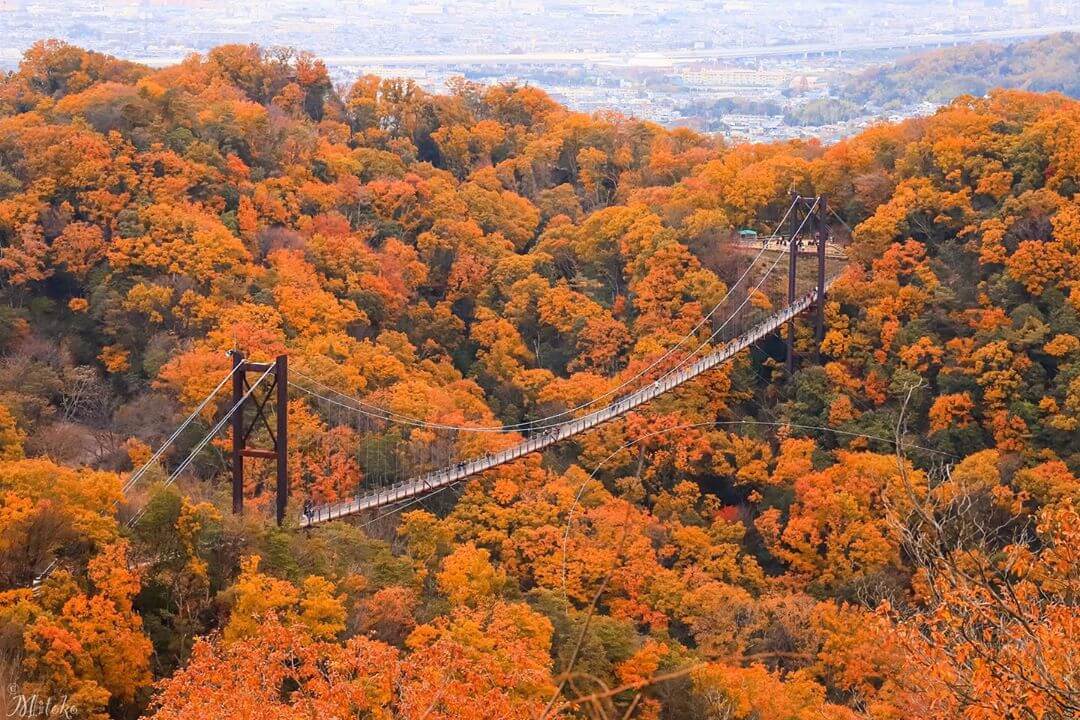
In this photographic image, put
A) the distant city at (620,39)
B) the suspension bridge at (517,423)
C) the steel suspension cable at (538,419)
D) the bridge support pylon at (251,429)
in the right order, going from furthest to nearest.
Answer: the distant city at (620,39) < the steel suspension cable at (538,419) < the suspension bridge at (517,423) < the bridge support pylon at (251,429)

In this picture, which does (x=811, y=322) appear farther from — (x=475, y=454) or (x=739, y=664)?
(x=739, y=664)

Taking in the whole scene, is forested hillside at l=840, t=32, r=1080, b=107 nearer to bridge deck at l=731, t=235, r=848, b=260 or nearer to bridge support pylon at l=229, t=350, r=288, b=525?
bridge deck at l=731, t=235, r=848, b=260

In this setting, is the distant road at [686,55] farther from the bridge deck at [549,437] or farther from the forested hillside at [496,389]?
the bridge deck at [549,437]

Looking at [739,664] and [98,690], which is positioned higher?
[98,690]

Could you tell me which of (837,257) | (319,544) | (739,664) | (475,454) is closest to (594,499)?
(475,454)

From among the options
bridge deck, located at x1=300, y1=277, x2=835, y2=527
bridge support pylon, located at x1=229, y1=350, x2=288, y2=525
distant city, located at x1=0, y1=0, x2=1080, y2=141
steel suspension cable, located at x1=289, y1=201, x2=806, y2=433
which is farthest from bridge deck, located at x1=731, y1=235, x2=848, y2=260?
distant city, located at x1=0, y1=0, x2=1080, y2=141

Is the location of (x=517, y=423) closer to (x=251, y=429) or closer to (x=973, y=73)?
(x=251, y=429)

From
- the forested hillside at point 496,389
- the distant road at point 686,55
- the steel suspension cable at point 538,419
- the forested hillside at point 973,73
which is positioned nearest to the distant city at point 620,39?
the distant road at point 686,55
